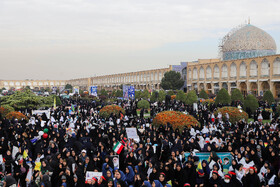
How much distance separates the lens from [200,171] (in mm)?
6324

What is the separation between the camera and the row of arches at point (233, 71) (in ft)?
130

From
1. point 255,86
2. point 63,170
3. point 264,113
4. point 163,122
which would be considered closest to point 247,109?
point 264,113

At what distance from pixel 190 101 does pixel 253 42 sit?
26.0 metres

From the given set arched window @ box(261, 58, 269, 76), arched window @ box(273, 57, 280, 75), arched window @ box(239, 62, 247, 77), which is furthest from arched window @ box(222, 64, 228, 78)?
arched window @ box(273, 57, 280, 75)

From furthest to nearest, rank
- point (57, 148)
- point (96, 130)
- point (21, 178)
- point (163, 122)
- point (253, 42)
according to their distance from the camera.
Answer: point (253, 42) < point (163, 122) < point (96, 130) < point (57, 148) < point (21, 178)

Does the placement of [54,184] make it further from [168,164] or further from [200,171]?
[200,171]

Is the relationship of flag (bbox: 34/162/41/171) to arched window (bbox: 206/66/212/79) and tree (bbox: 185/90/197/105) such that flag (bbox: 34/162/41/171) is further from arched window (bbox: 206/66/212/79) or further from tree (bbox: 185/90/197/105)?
arched window (bbox: 206/66/212/79)

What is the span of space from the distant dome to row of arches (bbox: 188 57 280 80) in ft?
15.9

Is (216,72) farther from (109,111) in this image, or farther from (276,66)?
(109,111)

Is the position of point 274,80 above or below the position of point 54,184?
above

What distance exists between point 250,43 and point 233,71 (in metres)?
7.38

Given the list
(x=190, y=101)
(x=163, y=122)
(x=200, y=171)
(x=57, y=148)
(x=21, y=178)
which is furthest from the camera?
(x=190, y=101)

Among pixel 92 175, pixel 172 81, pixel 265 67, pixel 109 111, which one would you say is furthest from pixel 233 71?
pixel 92 175

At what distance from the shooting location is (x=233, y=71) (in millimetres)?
45594
